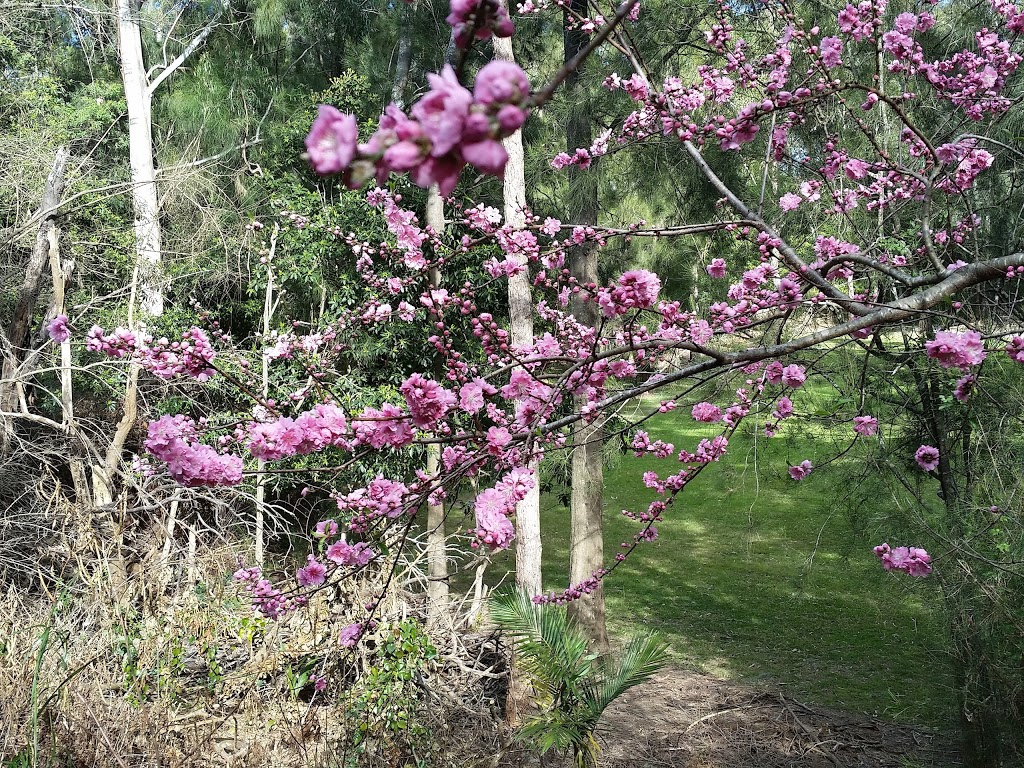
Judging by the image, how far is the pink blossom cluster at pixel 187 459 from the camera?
181 cm

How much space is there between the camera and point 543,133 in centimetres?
985

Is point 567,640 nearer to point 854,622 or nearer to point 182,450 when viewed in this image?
point 182,450

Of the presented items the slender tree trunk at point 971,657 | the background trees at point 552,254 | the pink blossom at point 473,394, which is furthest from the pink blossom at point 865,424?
the pink blossom at point 473,394

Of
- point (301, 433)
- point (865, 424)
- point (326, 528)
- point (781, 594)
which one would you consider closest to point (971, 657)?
point (865, 424)

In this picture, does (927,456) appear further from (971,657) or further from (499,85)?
(499,85)

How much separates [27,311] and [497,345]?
4084mm

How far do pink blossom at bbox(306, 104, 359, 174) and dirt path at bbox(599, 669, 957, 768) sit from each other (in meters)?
5.15

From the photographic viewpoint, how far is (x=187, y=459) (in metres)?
1.87

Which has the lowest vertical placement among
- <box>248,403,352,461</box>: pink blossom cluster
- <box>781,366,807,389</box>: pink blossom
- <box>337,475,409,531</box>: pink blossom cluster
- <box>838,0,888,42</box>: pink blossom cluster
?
<box>337,475,409,531</box>: pink blossom cluster

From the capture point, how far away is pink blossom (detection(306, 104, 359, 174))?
0.67 metres

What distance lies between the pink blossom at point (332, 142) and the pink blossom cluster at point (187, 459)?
1.28 metres

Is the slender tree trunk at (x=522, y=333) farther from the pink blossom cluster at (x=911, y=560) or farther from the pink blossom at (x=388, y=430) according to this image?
the pink blossom at (x=388, y=430)

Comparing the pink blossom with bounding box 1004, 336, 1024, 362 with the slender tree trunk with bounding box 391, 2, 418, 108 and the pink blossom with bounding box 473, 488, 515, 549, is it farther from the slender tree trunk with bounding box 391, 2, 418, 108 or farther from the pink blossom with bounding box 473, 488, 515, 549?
the slender tree trunk with bounding box 391, 2, 418, 108

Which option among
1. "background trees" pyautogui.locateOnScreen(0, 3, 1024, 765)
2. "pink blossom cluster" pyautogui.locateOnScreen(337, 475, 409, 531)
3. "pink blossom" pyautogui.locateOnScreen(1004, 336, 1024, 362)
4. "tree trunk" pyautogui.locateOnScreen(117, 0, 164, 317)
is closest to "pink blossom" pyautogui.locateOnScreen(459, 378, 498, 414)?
"background trees" pyautogui.locateOnScreen(0, 3, 1024, 765)
